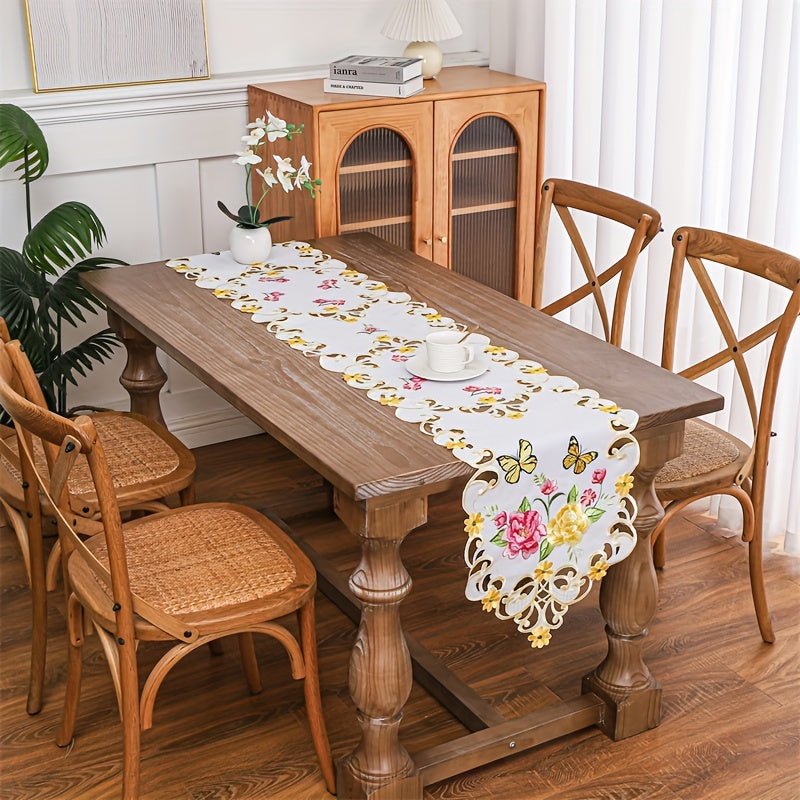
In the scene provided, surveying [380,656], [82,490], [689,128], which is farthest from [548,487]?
[689,128]

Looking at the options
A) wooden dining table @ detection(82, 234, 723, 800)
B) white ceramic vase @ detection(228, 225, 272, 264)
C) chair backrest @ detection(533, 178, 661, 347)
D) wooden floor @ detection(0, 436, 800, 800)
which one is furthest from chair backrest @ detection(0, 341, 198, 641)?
chair backrest @ detection(533, 178, 661, 347)

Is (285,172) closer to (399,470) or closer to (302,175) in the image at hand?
(302,175)

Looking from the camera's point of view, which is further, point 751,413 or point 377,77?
point 377,77

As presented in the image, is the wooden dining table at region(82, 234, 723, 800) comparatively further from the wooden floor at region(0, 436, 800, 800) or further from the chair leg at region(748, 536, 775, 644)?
the chair leg at region(748, 536, 775, 644)

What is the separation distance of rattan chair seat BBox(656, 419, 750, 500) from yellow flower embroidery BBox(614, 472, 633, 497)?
429 mm

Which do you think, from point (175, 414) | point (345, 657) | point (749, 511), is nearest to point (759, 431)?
point (749, 511)

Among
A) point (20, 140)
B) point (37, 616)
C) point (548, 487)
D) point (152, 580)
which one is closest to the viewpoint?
point (548, 487)

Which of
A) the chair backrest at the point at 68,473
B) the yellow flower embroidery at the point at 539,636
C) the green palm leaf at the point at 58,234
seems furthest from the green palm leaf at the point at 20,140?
the yellow flower embroidery at the point at 539,636

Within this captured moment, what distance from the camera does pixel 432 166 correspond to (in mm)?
3430

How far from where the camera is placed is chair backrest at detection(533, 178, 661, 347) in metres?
2.99

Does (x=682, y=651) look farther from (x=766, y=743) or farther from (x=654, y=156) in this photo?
(x=654, y=156)

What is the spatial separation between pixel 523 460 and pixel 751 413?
918mm

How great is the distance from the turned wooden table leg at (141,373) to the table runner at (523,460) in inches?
24.2

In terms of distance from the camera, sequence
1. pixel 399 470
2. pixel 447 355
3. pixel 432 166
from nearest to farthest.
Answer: pixel 399 470
pixel 447 355
pixel 432 166
